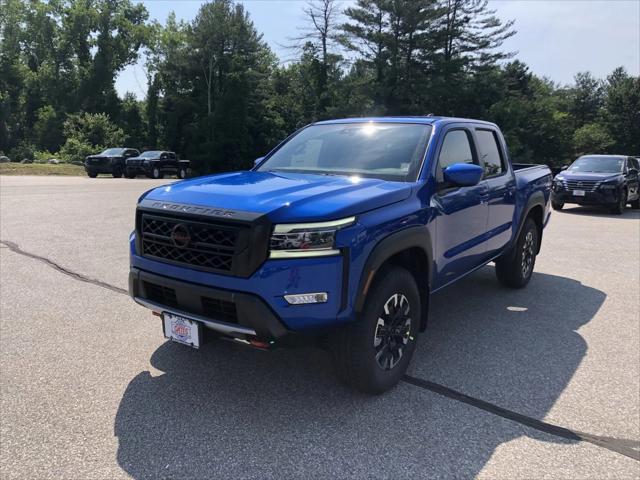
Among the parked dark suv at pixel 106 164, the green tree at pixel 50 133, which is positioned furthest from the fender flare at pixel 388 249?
the green tree at pixel 50 133

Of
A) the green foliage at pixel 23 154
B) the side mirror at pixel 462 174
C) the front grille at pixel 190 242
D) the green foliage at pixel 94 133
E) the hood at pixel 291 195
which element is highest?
the green foliage at pixel 94 133

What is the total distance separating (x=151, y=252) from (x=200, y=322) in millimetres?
664

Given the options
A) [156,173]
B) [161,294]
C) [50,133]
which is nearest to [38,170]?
[156,173]

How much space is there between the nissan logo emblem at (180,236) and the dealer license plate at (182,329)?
Answer: 1.48 feet

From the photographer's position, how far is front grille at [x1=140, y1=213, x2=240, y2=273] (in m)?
2.93

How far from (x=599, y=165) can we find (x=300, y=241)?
50.5 ft

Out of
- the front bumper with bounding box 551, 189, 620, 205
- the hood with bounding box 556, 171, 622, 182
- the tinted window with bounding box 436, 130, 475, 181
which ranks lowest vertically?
the front bumper with bounding box 551, 189, 620, 205

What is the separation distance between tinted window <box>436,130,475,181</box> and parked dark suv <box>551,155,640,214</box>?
10.7m

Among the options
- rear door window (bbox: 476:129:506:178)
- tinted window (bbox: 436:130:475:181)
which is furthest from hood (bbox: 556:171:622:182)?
tinted window (bbox: 436:130:475:181)

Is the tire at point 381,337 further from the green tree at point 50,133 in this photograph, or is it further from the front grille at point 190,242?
the green tree at point 50,133

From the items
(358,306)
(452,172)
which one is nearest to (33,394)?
(358,306)

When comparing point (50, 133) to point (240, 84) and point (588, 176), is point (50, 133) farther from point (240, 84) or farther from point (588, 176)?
point (588, 176)

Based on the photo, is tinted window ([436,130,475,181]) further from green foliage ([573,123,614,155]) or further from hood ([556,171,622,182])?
green foliage ([573,123,614,155])

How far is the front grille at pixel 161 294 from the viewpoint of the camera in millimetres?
3158
